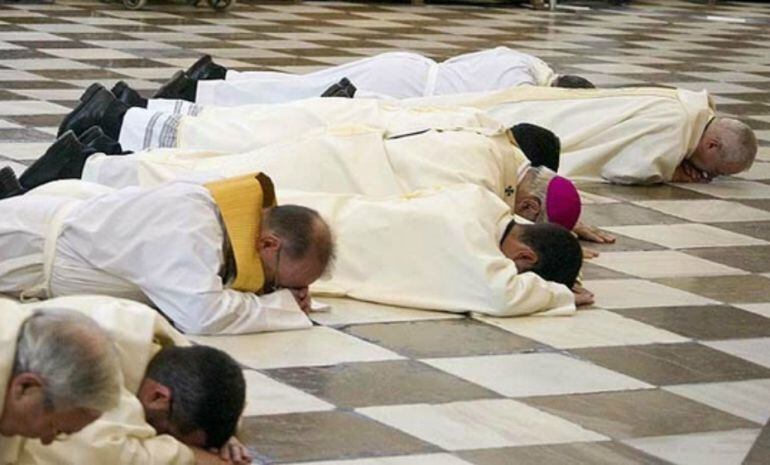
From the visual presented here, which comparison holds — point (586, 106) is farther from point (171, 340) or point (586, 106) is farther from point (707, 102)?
point (171, 340)

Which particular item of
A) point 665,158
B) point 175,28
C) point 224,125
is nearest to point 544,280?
point 224,125

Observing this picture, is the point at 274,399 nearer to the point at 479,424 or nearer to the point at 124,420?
the point at 479,424

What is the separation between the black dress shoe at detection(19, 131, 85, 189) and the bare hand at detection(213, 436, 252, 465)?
5.99ft

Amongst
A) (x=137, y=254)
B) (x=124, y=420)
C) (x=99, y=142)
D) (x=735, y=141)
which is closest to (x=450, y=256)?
(x=137, y=254)

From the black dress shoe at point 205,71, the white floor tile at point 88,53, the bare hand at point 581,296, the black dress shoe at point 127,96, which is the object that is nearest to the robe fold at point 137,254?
the bare hand at point 581,296

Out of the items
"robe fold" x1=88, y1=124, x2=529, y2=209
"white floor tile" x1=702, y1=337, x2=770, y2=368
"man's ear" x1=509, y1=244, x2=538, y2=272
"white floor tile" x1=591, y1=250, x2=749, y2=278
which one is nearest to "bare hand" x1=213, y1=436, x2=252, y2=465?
"man's ear" x1=509, y1=244, x2=538, y2=272

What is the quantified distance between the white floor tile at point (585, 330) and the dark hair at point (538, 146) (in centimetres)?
118

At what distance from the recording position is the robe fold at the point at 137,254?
4266 mm

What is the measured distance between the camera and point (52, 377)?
2.79 meters

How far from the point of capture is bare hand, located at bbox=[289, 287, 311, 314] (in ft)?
14.7

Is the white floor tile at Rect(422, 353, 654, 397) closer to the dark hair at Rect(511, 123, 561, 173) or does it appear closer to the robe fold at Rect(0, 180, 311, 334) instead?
the robe fold at Rect(0, 180, 311, 334)

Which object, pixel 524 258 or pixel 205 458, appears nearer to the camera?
pixel 205 458

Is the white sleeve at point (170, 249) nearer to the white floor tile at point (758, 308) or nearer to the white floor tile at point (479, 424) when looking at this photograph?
the white floor tile at point (479, 424)

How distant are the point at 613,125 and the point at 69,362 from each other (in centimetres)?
436
